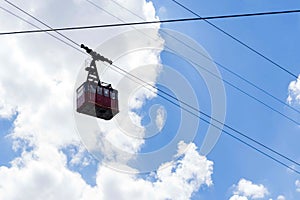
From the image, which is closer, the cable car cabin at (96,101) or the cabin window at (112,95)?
the cable car cabin at (96,101)

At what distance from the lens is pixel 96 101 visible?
23.5 metres

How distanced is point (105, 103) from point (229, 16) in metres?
10.8

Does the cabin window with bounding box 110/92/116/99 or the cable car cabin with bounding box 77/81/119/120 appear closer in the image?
the cable car cabin with bounding box 77/81/119/120

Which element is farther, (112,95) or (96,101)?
(112,95)

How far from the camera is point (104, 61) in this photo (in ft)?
75.3

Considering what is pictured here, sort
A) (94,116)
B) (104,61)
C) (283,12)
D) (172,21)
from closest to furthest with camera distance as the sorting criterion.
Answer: (283,12) < (172,21) < (104,61) < (94,116)

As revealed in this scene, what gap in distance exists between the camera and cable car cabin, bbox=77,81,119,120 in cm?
2350

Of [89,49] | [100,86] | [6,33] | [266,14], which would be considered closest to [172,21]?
[266,14]

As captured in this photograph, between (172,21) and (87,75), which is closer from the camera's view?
(172,21)

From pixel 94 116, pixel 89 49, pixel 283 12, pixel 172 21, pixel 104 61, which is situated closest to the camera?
pixel 283 12

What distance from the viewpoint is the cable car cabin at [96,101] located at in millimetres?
23500

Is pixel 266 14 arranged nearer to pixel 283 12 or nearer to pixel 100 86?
pixel 283 12

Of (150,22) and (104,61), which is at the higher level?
(104,61)

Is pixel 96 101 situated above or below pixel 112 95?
below
